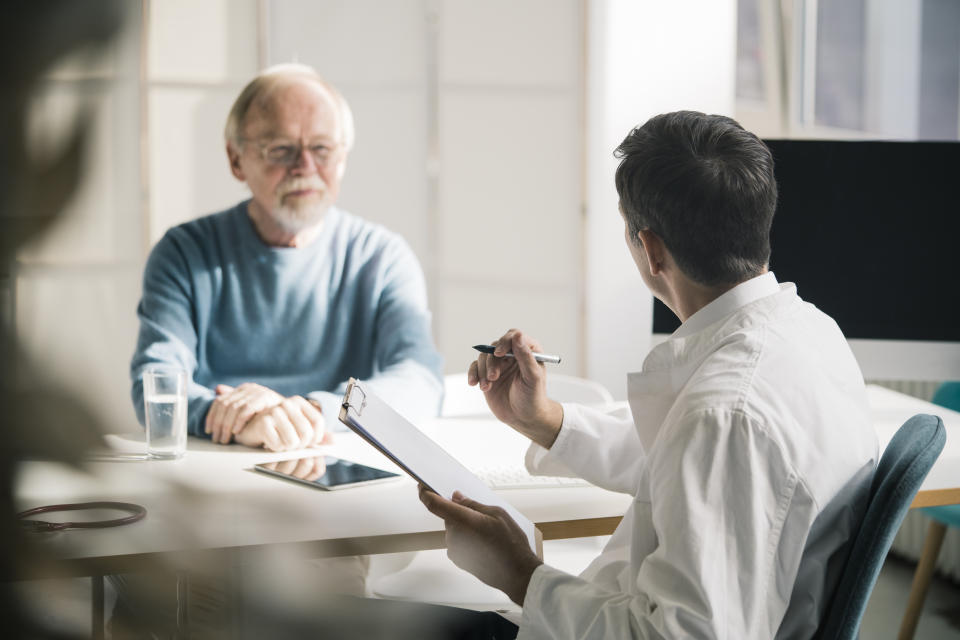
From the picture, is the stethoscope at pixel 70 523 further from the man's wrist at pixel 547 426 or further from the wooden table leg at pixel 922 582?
the wooden table leg at pixel 922 582

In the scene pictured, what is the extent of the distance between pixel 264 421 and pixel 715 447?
2.64 feet

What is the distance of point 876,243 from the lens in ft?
5.53

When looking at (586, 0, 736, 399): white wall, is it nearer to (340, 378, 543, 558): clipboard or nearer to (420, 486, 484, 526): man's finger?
(340, 378, 543, 558): clipboard

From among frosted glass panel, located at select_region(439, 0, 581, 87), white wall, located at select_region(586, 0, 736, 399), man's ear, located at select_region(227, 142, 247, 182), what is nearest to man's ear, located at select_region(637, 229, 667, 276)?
man's ear, located at select_region(227, 142, 247, 182)

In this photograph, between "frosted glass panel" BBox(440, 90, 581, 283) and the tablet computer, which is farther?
"frosted glass panel" BBox(440, 90, 581, 283)

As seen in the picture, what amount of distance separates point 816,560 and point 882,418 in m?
0.96

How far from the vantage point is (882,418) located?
170cm

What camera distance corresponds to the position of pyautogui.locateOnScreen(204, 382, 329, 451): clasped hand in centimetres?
139

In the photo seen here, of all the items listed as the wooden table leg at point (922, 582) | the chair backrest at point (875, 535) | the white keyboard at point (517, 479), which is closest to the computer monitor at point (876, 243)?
the white keyboard at point (517, 479)

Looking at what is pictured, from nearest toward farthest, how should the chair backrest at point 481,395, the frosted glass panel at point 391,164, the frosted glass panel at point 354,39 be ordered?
1. the chair backrest at point 481,395
2. the frosted glass panel at point 354,39
3. the frosted glass panel at point 391,164

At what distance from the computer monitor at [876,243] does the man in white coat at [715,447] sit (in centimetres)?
74

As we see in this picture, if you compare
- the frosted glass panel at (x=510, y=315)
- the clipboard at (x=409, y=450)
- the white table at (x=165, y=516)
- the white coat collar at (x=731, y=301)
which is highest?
the white table at (x=165, y=516)

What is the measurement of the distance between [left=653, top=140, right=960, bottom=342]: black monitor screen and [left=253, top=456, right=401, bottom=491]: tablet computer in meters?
0.66

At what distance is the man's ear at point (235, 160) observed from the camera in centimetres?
194
